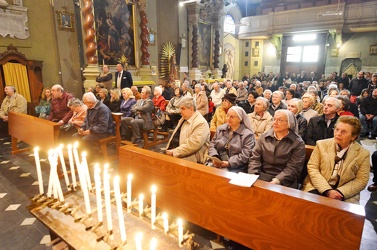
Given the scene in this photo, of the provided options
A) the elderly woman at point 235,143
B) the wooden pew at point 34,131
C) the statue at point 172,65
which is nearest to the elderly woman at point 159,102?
the wooden pew at point 34,131

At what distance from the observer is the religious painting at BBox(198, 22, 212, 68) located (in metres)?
13.9

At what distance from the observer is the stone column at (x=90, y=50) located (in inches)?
312

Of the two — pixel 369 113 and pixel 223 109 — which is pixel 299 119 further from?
pixel 369 113

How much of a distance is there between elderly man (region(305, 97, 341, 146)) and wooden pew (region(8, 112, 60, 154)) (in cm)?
390

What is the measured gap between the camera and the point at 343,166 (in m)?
2.21

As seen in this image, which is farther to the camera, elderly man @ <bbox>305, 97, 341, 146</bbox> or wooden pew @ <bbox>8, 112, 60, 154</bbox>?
wooden pew @ <bbox>8, 112, 60, 154</bbox>

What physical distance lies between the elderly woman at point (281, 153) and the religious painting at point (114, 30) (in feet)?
25.7

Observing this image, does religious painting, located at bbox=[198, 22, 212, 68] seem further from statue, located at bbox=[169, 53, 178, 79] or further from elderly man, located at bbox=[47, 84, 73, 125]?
elderly man, located at bbox=[47, 84, 73, 125]

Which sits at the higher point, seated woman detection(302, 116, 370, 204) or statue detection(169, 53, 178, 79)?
statue detection(169, 53, 178, 79)

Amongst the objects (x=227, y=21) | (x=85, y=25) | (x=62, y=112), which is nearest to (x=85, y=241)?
(x=62, y=112)

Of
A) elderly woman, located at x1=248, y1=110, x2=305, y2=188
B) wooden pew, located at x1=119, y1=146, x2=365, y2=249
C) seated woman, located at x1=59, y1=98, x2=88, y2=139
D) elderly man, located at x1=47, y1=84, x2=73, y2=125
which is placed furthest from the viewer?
elderly man, located at x1=47, y1=84, x2=73, y2=125

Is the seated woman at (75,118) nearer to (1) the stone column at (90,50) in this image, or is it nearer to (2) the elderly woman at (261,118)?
(2) the elderly woman at (261,118)

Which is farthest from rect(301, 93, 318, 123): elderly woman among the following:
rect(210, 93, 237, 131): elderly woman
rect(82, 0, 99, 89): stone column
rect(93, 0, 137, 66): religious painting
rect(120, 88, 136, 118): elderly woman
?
rect(93, 0, 137, 66): religious painting

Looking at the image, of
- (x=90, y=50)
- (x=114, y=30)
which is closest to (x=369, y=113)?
(x=90, y=50)
